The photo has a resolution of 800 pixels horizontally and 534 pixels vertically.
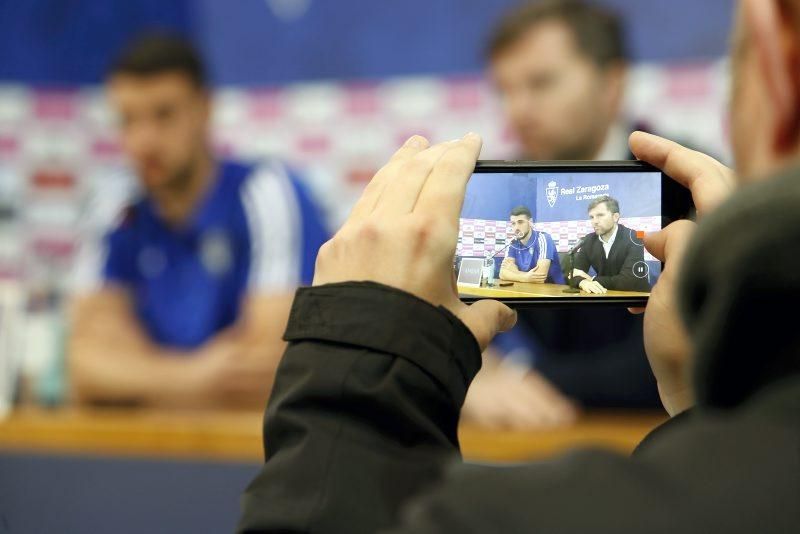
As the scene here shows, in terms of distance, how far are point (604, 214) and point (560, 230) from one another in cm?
3

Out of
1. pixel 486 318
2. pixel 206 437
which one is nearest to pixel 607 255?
pixel 486 318

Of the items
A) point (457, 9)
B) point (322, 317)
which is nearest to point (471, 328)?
point (322, 317)

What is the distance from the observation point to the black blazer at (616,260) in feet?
2.30

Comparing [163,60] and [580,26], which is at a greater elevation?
[580,26]

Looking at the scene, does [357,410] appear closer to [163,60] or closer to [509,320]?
[509,320]

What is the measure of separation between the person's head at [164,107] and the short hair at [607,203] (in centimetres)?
207

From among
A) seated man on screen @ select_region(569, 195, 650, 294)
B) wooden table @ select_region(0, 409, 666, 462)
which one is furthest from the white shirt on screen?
wooden table @ select_region(0, 409, 666, 462)

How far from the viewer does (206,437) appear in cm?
161

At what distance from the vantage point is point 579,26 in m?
2.30

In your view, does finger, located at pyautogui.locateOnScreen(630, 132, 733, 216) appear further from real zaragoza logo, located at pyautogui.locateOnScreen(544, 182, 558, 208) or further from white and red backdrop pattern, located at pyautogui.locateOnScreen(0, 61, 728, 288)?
white and red backdrop pattern, located at pyautogui.locateOnScreen(0, 61, 728, 288)

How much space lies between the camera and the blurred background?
7.43 feet

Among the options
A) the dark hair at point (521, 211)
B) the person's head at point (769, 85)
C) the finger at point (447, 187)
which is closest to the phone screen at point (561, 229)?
the dark hair at point (521, 211)

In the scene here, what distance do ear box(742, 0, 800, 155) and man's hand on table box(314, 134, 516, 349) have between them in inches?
8.6

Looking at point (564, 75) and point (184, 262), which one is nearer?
point (564, 75)
